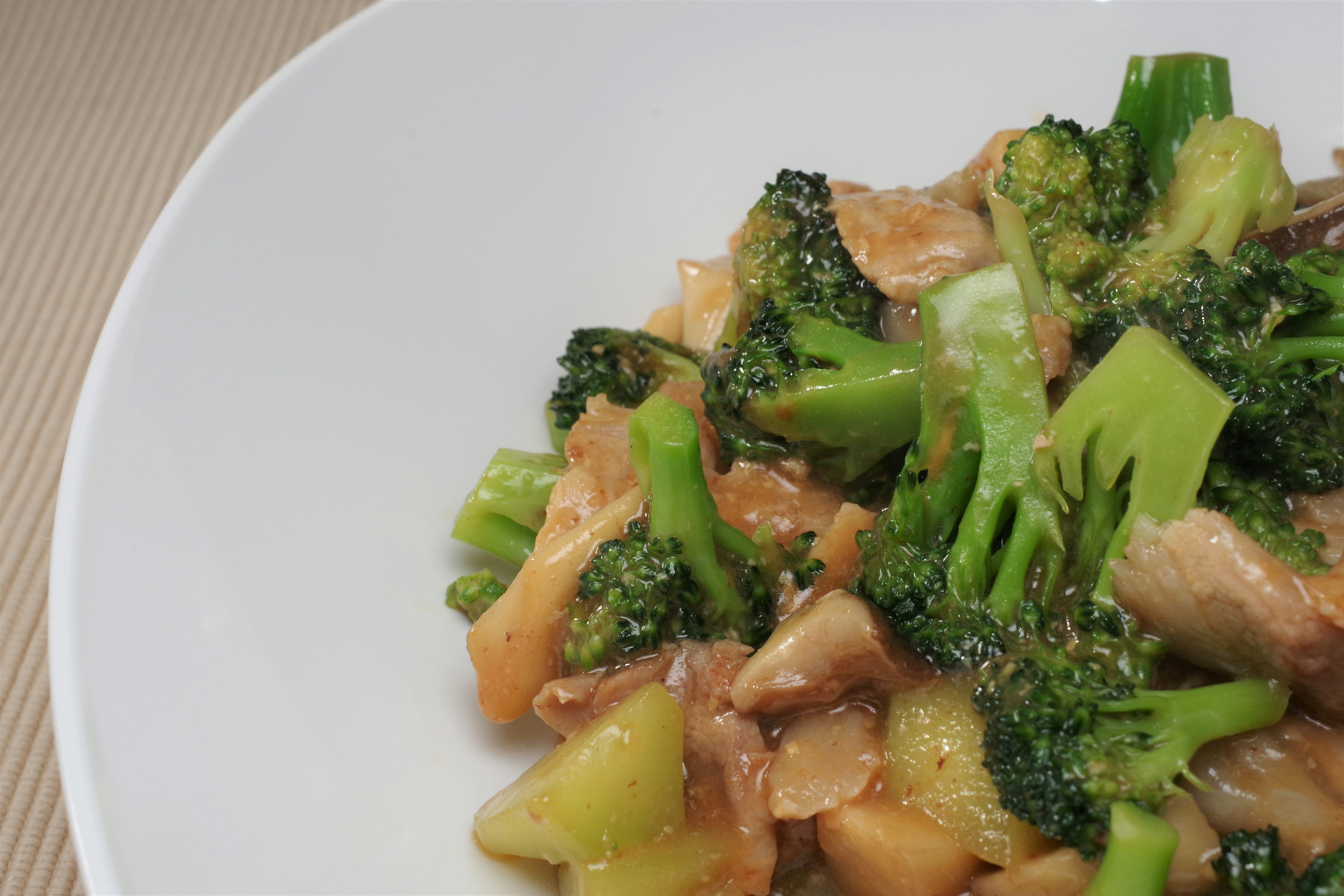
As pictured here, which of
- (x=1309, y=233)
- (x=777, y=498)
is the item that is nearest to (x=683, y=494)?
(x=777, y=498)

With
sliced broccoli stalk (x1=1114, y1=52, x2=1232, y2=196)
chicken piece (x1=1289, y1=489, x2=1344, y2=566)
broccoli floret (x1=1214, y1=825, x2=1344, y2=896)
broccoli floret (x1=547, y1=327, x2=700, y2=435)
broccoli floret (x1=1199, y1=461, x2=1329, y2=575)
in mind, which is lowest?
broccoli floret (x1=1214, y1=825, x2=1344, y2=896)

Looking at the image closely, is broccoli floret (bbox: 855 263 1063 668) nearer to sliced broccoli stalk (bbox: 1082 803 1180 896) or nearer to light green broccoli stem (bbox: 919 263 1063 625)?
light green broccoli stem (bbox: 919 263 1063 625)

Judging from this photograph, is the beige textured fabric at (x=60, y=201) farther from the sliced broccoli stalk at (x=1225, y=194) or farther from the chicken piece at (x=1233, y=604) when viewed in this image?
the sliced broccoli stalk at (x=1225, y=194)

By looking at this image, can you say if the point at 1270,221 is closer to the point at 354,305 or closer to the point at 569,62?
the point at 569,62

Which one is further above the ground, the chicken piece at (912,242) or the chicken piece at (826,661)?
the chicken piece at (912,242)

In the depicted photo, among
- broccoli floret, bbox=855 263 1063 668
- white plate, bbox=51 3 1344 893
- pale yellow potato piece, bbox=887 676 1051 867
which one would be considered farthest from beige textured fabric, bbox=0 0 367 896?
broccoli floret, bbox=855 263 1063 668

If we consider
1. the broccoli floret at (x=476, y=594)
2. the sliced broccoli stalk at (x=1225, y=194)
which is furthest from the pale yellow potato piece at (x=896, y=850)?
the sliced broccoli stalk at (x=1225, y=194)
